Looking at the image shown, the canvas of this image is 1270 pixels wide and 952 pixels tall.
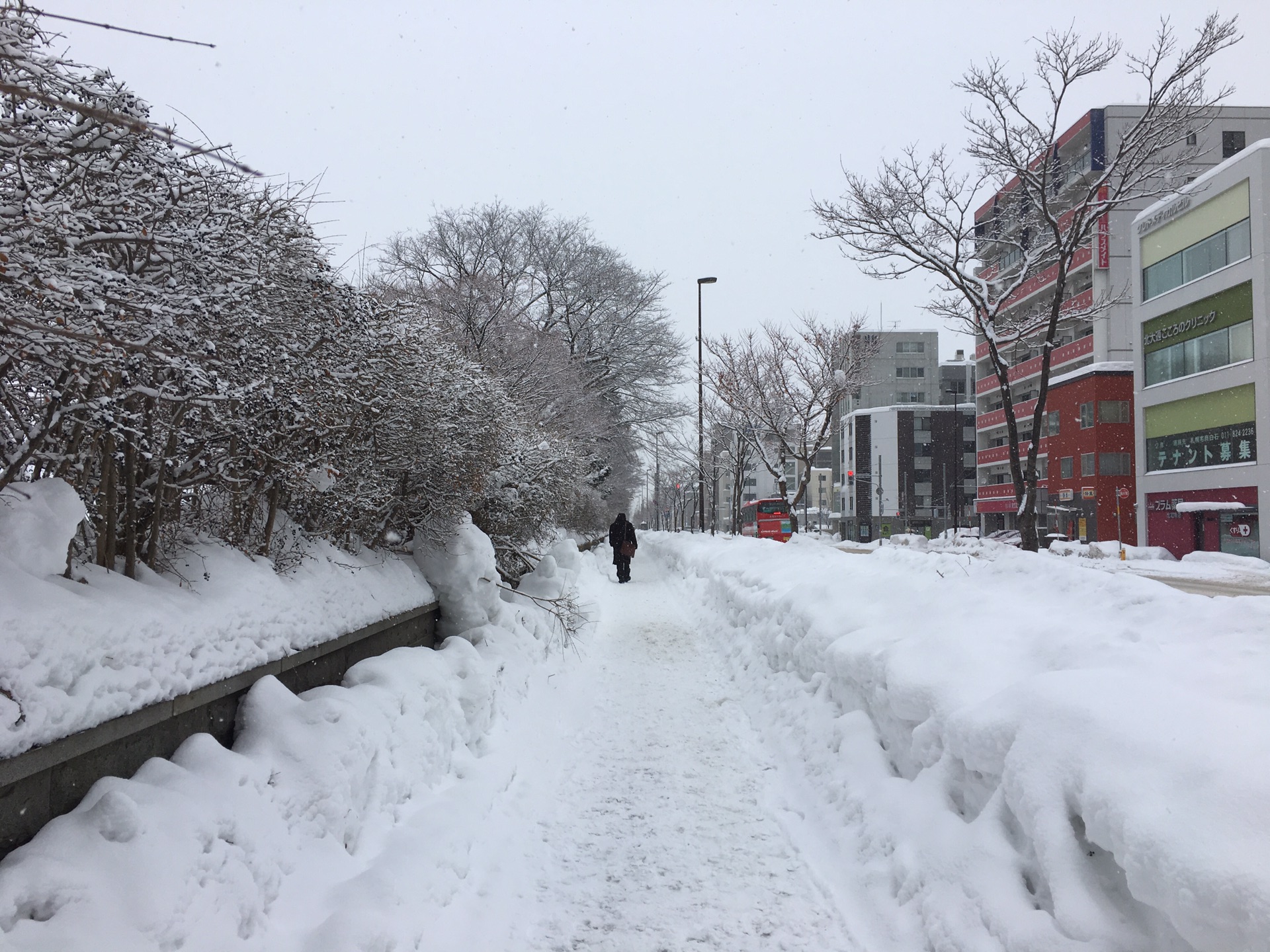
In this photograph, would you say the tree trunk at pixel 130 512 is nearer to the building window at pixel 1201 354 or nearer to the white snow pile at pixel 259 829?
the white snow pile at pixel 259 829

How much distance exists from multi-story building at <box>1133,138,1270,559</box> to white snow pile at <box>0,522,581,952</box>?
33141mm

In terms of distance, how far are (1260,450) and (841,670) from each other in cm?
3095

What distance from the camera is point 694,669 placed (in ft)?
32.8

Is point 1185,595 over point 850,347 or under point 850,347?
under

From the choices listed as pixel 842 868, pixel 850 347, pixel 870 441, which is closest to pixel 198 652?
pixel 842 868

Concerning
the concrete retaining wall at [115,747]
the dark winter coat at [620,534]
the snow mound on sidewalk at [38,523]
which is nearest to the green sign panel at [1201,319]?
the dark winter coat at [620,534]

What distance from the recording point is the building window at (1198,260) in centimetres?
2969

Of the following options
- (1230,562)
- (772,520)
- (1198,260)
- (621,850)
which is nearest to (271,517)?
(621,850)

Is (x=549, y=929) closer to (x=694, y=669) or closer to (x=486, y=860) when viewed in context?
(x=486, y=860)

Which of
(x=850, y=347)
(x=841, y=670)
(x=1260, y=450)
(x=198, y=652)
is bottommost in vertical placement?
(x=841, y=670)

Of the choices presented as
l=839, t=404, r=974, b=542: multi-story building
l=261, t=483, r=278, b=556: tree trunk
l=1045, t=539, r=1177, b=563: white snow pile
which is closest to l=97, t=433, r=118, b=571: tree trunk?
l=261, t=483, r=278, b=556: tree trunk

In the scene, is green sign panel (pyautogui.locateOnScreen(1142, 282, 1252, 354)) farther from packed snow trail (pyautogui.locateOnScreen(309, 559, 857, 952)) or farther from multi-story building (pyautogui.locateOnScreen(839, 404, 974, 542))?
multi-story building (pyautogui.locateOnScreen(839, 404, 974, 542))

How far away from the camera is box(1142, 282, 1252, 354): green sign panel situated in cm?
2980

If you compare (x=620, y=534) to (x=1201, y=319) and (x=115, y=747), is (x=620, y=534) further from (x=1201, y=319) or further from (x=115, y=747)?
(x=1201, y=319)
